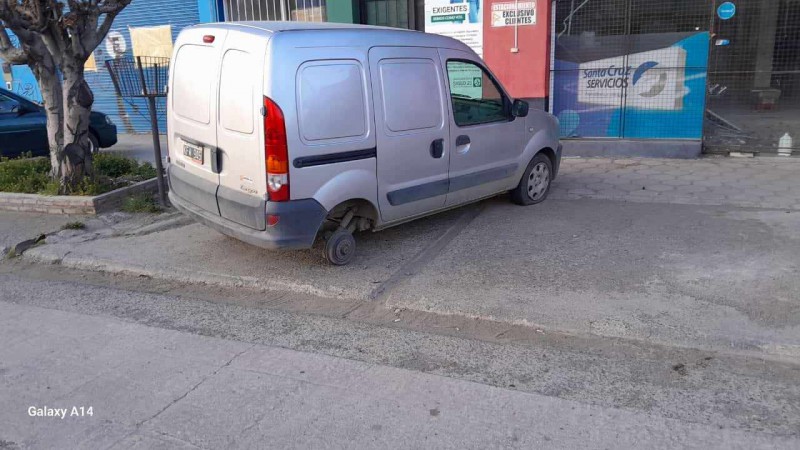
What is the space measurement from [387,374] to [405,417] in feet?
1.82

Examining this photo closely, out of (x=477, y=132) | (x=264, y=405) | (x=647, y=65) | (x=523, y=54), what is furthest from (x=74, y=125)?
(x=647, y=65)

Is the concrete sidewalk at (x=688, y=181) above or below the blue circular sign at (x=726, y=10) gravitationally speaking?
below

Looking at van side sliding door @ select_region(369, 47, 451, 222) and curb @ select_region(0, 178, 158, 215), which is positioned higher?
van side sliding door @ select_region(369, 47, 451, 222)

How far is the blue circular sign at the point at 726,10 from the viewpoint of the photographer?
9688 millimetres

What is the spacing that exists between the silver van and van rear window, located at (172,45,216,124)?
0.01 metres

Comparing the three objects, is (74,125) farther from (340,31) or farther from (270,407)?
(270,407)

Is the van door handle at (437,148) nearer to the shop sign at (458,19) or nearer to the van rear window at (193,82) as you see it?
the van rear window at (193,82)

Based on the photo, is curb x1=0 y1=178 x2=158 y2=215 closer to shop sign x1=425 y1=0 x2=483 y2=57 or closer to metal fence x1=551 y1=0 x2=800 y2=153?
shop sign x1=425 y1=0 x2=483 y2=57

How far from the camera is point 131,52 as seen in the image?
47.6 ft

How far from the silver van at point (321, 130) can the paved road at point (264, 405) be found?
1.30 meters

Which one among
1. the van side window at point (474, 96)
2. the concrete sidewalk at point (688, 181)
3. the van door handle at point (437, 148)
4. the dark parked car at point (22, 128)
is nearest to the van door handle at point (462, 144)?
the van side window at point (474, 96)

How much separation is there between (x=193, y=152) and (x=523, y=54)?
637cm

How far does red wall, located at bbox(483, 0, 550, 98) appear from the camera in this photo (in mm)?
10453

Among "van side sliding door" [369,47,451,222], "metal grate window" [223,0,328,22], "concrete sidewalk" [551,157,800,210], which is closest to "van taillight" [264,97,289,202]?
"van side sliding door" [369,47,451,222]
